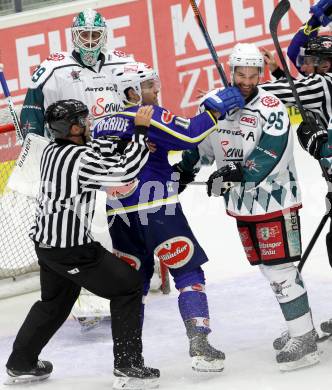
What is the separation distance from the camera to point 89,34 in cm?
573

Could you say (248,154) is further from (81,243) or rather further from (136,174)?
(81,243)

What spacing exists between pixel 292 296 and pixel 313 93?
92cm

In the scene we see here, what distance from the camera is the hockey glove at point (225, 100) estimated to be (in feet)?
15.1

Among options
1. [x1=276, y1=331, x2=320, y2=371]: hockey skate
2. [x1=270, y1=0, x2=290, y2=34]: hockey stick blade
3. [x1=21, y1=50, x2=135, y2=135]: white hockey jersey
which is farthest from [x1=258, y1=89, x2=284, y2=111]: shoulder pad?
[x1=21, y1=50, x2=135, y2=135]: white hockey jersey

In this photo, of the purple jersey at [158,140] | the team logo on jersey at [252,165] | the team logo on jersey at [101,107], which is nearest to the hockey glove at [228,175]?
the team logo on jersey at [252,165]

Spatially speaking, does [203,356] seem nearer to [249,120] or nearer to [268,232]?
[268,232]

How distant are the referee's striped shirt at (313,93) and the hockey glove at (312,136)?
74 mm

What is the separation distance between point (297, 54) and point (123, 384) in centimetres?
193

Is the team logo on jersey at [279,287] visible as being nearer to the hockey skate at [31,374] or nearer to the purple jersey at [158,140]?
the purple jersey at [158,140]

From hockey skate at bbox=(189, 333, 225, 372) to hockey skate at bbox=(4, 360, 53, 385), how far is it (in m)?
0.66

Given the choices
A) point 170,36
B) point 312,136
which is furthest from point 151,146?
point 170,36

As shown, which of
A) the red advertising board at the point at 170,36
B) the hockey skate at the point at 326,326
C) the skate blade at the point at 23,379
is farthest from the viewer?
the red advertising board at the point at 170,36

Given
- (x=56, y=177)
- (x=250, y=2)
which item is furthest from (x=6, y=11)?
(x=56, y=177)

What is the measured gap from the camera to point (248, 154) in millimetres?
4742
